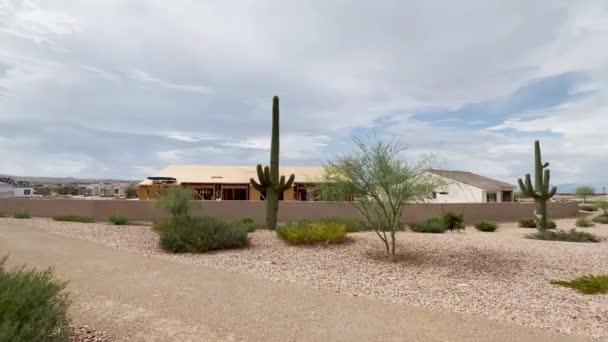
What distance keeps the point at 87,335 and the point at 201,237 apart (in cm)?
675

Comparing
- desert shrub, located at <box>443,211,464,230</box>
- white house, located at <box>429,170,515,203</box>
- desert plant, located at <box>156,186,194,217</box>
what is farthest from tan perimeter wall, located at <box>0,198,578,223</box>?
white house, located at <box>429,170,515,203</box>

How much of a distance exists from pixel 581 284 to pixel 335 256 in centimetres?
532

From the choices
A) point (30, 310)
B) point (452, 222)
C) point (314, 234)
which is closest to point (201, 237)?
point (314, 234)

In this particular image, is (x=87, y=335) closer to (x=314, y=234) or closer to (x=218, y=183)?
(x=314, y=234)

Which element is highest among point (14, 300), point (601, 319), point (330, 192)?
point (330, 192)

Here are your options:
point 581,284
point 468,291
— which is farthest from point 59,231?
point 581,284

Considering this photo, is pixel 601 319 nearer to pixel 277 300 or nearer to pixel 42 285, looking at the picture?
pixel 277 300

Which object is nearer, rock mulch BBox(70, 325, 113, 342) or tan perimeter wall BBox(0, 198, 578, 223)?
rock mulch BBox(70, 325, 113, 342)

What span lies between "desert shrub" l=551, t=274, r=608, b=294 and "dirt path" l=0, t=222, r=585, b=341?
300 centimetres

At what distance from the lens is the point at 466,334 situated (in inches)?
200

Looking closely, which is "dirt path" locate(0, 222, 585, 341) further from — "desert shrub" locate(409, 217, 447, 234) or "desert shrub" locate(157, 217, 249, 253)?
"desert shrub" locate(409, 217, 447, 234)

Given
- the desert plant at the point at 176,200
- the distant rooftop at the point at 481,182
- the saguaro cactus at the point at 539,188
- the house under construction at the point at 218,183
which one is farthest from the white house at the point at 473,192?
the desert plant at the point at 176,200

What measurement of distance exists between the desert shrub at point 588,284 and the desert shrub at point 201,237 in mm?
7984

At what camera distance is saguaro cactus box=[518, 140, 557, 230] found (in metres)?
20.1
